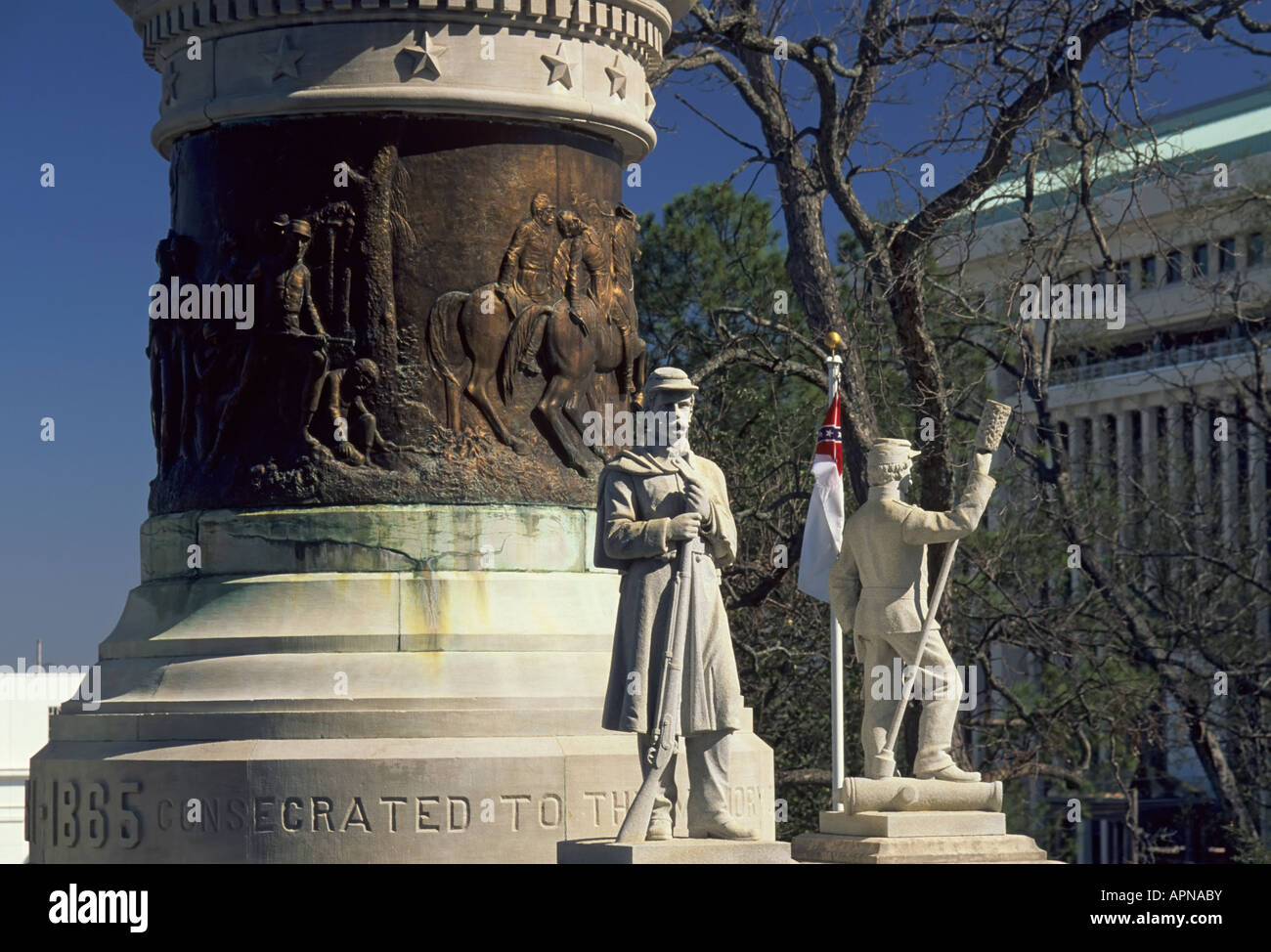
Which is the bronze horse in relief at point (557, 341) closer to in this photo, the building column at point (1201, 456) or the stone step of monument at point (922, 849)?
the stone step of monument at point (922, 849)

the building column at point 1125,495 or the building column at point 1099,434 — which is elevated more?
the building column at point 1099,434

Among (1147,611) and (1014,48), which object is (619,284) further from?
(1147,611)

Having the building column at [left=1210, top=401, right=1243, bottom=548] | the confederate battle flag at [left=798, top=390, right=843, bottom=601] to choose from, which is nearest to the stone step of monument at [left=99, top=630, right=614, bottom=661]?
the confederate battle flag at [left=798, top=390, right=843, bottom=601]

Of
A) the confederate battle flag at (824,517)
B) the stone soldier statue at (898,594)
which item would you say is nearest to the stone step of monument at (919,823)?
the stone soldier statue at (898,594)

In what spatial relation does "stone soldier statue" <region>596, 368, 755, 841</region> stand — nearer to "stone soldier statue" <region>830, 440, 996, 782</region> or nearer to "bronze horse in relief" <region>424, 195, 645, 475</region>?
"stone soldier statue" <region>830, 440, 996, 782</region>

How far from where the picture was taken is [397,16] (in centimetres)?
1481

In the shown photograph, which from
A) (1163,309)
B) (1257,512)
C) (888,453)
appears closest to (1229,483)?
(1257,512)

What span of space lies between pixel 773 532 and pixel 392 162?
11.6 meters

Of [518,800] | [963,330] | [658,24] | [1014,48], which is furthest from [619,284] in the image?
[963,330]

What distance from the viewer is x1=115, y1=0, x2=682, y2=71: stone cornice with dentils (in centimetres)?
1482

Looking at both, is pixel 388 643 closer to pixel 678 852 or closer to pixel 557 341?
pixel 557 341

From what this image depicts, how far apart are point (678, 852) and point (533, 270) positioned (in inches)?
198

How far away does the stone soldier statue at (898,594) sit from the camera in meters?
13.3

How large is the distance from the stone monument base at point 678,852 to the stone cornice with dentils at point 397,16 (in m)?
5.79
